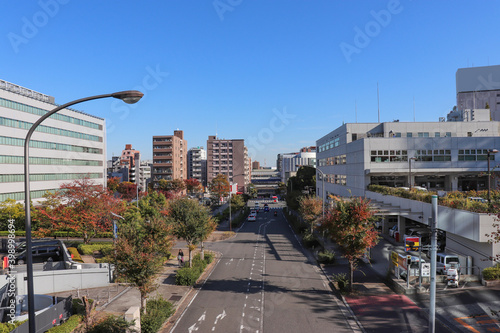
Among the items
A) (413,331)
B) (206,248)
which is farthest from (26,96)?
(413,331)

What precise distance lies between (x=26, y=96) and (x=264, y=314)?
54810mm

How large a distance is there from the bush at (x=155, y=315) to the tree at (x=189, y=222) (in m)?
9.53

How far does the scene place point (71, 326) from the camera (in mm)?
15289

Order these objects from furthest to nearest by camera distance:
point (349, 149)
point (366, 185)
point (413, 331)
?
point (349, 149), point (366, 185), point (413, 331)

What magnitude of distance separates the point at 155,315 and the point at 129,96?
11479 millimetres

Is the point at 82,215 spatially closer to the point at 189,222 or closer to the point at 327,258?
the point at 189,222

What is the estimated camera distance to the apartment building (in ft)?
164

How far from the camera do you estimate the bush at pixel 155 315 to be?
15.0 m

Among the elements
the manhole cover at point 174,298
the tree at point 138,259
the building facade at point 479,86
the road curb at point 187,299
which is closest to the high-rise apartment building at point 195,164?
the building facade at point 479,86

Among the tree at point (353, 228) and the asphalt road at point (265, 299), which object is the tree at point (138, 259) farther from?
the tree at point (353, 228)

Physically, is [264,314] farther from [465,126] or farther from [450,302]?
[465,126]

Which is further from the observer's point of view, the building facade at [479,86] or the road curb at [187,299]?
the building facade at [479,86]

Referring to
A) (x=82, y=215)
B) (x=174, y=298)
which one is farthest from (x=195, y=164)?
(x=174, y=298)

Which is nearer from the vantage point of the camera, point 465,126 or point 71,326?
point 71,326
